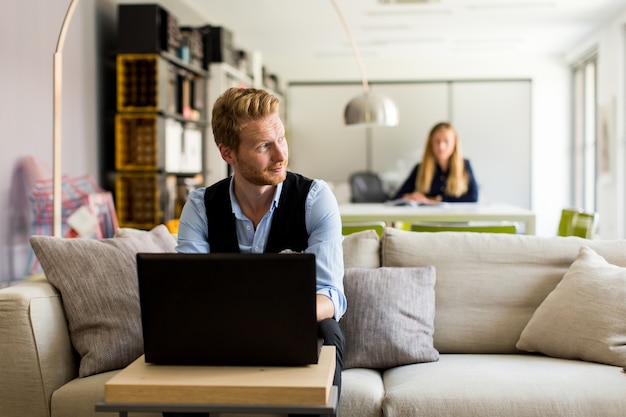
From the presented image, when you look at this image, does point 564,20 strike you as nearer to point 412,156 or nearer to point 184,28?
point 412,156

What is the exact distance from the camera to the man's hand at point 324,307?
6.71 ft

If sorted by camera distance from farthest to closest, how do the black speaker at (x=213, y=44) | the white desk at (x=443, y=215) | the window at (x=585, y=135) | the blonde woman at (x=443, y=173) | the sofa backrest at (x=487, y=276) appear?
the window at (x=585, y=135), the black speaker at (x=213, y=44), the blonde woman at (x=443, y=173), the white desk at (x=443, y=215), the sofa backrest at (x=487, y=276)

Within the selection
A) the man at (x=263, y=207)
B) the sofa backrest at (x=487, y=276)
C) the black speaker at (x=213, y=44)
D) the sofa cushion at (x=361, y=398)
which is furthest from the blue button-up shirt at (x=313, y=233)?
the black speaker at (x=213, y=44)

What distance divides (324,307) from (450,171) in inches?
155

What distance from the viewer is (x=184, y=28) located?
6.65 meters

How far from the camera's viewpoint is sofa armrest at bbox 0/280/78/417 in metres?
2.33

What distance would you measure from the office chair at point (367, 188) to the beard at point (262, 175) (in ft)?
28.0

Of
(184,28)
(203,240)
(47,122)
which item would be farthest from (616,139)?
(203,240)

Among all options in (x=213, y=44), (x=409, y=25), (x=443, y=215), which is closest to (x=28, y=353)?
(x=443, y=215)

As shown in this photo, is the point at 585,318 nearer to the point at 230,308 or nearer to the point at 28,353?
the point at 230,308

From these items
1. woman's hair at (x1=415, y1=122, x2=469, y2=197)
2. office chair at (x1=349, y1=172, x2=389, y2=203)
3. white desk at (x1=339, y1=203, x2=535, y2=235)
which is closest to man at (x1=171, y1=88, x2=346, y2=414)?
white desk at (x1=339, y1=203, x2=535, y2=235)

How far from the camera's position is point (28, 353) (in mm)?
2344

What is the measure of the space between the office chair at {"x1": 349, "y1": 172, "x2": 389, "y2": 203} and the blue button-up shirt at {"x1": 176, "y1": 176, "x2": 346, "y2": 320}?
8.40 meters

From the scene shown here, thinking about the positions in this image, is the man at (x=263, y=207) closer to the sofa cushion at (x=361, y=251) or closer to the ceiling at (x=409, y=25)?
the sofa cushion at (x=361, y=251)
